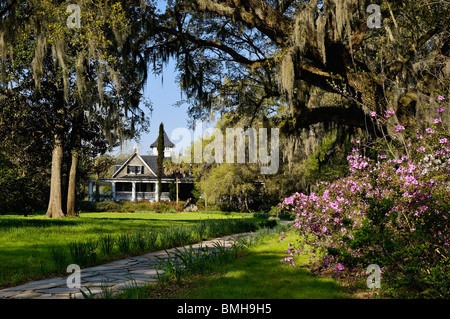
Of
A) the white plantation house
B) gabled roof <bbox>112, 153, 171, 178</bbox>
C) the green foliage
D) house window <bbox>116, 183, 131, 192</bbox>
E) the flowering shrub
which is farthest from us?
house window <bbox>116, 183, 131, 192</bbox>

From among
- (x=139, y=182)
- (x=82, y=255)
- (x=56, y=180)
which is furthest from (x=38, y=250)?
(x=139, y=182)

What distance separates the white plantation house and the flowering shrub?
3650 cm

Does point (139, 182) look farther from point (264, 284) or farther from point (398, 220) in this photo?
point (398, 220)

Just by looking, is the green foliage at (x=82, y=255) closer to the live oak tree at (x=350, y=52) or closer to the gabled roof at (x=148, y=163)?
the live oak tree at (x=350, y=52)

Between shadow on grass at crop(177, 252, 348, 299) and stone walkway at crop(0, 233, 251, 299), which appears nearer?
shadow on grass at crop(177, 252, 348, 299)

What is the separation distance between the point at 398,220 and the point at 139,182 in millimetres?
44034

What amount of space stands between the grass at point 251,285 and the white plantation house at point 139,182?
36.0 m

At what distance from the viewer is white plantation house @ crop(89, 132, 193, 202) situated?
4414 cm

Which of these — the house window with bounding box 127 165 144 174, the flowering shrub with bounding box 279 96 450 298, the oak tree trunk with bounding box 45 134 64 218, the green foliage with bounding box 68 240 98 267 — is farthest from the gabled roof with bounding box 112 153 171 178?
the flowering shrub with bounding box 279 96 450 298

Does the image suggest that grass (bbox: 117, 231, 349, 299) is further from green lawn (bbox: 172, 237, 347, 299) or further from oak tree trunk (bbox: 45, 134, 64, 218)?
oak tree trunk (bbox: 45, 134, 64, 218)

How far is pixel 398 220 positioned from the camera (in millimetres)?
5023

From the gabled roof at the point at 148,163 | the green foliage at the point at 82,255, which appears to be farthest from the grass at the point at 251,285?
the gabled roof at the point at 148,163

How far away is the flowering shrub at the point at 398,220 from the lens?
14.5 ft
